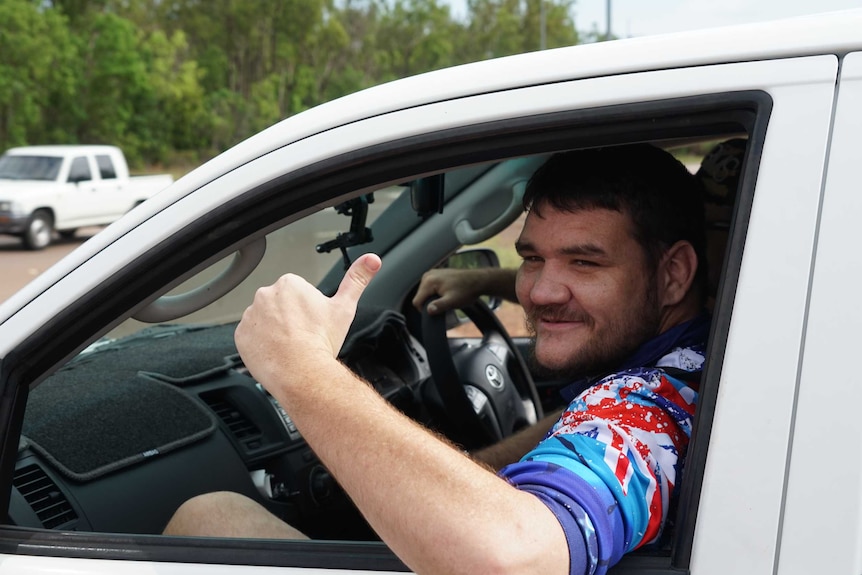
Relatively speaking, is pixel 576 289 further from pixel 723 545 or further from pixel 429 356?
pixel 429 356

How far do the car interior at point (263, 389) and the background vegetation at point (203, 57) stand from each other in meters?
28.6

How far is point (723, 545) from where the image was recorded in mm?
1081

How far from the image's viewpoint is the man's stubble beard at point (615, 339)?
1.67 m

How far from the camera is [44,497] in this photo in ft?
5.77

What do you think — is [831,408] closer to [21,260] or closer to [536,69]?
[536,69]

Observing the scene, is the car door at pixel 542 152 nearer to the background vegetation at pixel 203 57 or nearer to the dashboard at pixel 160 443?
the dashboard at pixel 160 443

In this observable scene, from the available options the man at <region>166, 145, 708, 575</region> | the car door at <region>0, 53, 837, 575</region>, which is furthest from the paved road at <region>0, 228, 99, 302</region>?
the man at <region>166, 145, 708, 575</region>

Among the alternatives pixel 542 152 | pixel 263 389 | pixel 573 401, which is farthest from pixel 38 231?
pixel 542 152

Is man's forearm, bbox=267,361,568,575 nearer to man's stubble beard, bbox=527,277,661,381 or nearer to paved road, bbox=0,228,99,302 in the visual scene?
man's stubble beard, bbox=527,277,661,381

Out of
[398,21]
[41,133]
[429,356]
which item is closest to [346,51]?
[398,21]

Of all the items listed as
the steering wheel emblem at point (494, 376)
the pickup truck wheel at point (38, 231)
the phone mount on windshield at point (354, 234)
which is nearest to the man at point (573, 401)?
the phone mount on windshield at point (354, 234)

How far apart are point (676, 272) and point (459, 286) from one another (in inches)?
42.5

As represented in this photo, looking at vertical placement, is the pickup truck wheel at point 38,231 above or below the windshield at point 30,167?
below

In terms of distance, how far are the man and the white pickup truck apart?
1449 centimetres
